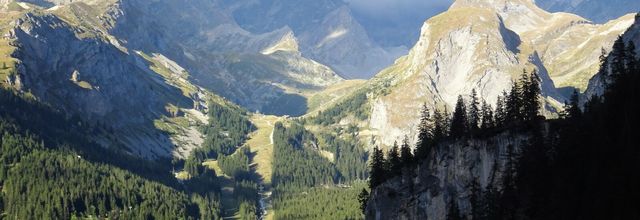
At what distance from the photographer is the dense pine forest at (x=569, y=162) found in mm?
100750

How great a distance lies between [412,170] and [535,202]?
47.6 meters

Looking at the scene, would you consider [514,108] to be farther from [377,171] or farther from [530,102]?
[377,171]

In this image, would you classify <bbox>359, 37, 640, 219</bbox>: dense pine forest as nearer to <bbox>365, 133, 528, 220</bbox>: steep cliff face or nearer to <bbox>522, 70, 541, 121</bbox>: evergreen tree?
<bbox>522, 70, 541, 121</bbox>: evergreen tree

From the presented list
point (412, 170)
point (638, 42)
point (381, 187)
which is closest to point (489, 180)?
point (412, 170)

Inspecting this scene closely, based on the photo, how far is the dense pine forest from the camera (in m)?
101

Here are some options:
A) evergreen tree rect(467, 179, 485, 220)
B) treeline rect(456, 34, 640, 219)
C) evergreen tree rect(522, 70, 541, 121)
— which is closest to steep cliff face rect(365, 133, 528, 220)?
evergreen tree rect(467, 179, 485, 220)

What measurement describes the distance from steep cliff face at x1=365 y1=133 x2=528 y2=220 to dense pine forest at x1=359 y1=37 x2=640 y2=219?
1609 millimetres

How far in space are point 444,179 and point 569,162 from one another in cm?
3891

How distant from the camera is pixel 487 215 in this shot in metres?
124

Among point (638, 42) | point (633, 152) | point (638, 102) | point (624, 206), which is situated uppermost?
point (638, 42)

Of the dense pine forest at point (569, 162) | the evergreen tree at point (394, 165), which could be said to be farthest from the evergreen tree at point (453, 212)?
the evergreen tree at point (394, 165)

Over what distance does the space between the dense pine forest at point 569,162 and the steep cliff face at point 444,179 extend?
161cm

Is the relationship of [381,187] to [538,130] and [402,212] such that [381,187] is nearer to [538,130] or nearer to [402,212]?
[402,212]

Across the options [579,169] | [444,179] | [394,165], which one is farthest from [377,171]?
[579,169]
